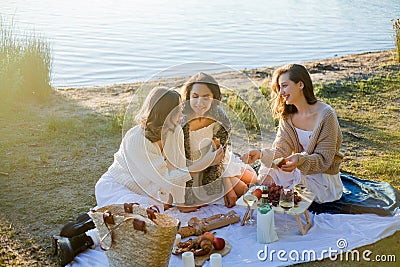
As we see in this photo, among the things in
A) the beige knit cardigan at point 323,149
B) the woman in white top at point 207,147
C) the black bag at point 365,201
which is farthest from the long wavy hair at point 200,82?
the black bag at point 365,201

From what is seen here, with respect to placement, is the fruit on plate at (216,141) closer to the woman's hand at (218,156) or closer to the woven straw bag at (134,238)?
the woman's hand at (218,156)

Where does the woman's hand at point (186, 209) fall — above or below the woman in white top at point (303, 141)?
below

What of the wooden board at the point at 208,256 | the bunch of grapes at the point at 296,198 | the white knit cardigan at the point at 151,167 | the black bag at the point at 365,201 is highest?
the white knit cardigan at the point at 151,167

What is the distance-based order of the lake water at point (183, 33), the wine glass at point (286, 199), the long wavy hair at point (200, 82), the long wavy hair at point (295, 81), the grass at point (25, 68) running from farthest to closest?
the lake water at point (183, 33) → the grass at point (25, 68) → the long wavy hair at point (295, 81) → the long wavy hair at point (200, 82) → the wine glass at point (286, 199)

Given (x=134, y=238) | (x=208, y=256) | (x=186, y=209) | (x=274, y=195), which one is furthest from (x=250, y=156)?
(x=134, y=238)

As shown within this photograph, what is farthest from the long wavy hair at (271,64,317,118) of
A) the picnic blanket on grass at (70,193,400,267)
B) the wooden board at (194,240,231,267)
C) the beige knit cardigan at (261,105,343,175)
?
the wooden board at (194,240,231,267)

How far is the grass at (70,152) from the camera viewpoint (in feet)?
12.9

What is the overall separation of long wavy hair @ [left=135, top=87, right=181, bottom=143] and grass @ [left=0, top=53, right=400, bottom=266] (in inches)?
34.5

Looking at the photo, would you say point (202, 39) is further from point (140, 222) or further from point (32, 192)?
point (140, 222)

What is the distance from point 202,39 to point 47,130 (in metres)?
7.17

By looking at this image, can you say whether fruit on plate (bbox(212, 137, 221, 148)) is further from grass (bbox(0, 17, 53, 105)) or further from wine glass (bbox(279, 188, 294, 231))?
grass (bbox(0, 17, 53, 105))

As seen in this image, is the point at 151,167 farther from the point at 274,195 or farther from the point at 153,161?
the point at 274,195

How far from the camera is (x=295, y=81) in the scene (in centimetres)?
410

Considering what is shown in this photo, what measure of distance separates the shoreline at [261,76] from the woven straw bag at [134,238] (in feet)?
8.49
